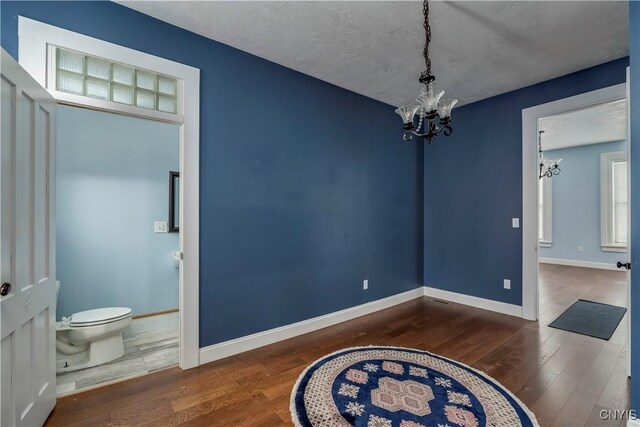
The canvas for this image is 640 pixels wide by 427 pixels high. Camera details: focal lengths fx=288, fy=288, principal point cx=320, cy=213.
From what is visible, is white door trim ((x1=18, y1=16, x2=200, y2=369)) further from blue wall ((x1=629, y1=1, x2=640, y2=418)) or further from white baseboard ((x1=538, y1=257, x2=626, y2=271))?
white baseboard ((x1=538, y1=257, x2=626, y2=271))

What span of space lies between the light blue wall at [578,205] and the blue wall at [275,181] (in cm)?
534

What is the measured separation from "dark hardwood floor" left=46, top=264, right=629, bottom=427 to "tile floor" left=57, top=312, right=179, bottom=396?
242 millimetres

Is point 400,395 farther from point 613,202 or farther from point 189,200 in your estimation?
point 613,202

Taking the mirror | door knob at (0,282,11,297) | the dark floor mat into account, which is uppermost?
the mirror

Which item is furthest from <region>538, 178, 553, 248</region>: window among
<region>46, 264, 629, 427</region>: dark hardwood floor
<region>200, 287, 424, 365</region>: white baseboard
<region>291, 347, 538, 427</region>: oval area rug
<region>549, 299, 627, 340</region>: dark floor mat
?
<region>291, 347, 538, 427</region>: oval area rug

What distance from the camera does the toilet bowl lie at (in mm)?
2488

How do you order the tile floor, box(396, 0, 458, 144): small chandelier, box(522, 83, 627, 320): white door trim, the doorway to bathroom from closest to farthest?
box(396, 0, 458, 144): small chandelier
the tile floor
the doorway to bathroom
box(522, 83, 627, 320): white door trim

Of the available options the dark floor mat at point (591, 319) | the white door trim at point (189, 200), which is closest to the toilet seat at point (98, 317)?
the white door trim at point (189, 200)

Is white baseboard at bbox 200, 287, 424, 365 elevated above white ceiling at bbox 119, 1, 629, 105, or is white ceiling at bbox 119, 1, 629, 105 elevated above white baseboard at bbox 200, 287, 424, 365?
white ceiling at bbox 119, 1, 629, 105

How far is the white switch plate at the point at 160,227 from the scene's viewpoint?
3.53 meters

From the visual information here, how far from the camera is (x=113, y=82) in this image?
208cm

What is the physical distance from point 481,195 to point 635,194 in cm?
228

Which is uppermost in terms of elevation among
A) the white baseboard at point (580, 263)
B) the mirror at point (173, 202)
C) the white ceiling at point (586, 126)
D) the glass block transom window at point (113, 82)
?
the white ceiling at point (586, 126)

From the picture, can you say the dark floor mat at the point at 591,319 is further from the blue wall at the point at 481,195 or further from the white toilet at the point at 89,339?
the white toilet at the point at 89,339
